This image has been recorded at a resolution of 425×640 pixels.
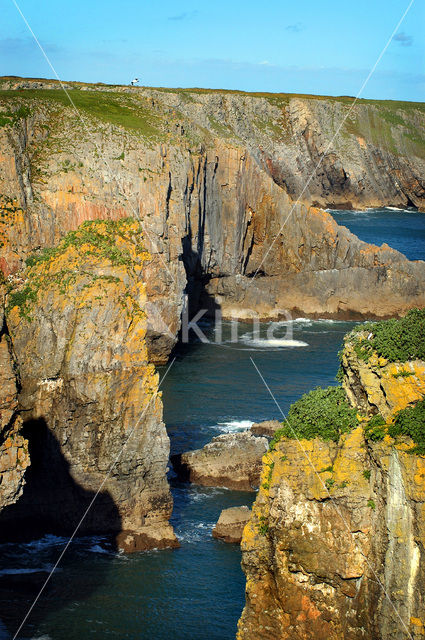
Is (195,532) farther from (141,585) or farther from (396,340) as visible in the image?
(396,340)

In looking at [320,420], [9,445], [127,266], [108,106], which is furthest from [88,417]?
[108,106]

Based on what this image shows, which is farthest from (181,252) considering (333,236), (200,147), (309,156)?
(309,156)

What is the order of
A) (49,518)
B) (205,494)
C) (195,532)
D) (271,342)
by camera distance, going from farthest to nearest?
1. (271,342)
2. (205,494)
3. (195,532)
4. (49,518)

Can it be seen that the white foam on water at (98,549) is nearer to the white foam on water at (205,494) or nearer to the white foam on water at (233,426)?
the white foam on water at (205,494)

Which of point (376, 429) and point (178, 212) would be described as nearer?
point (376, 429)

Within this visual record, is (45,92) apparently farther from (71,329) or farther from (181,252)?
(71,329)

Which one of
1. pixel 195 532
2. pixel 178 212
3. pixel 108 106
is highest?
pixel 108 106
